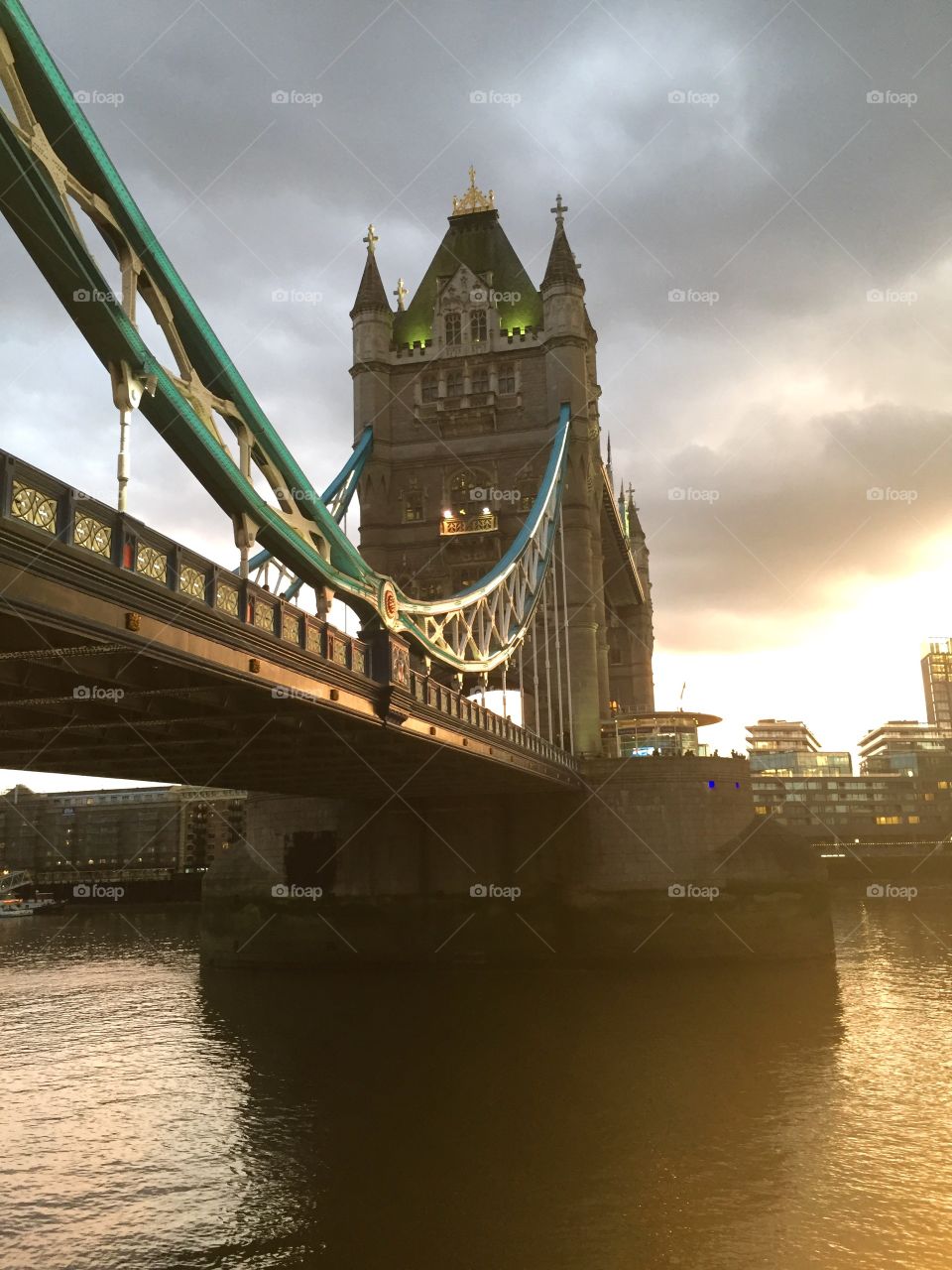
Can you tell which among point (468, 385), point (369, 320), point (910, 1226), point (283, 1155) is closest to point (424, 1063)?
point (283, 1155)

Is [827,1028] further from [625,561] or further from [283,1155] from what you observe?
[625,561]

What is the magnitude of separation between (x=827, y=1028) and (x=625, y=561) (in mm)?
54982

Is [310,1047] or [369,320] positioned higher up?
[369,320]

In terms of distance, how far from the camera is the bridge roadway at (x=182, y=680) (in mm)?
12500

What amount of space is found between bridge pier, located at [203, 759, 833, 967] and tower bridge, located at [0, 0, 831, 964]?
12 centimetres

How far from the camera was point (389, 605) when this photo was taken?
24.0 m

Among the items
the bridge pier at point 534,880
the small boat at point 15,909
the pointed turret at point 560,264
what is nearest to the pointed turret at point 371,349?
the pointed turret at point 560,264

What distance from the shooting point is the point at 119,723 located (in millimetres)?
21234

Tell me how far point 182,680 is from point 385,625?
6.87m

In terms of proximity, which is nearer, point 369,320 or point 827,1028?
point 827,1028

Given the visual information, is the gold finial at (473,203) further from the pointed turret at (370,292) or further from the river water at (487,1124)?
the river water at (487,1124)

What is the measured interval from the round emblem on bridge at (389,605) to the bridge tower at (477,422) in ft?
98.9

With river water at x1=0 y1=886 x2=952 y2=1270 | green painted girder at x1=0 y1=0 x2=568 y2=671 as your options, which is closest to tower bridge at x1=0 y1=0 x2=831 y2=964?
green painted girder at x1=0 y1=0 x2=568 y2=671

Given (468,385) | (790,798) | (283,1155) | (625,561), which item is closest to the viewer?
(283,1155)
